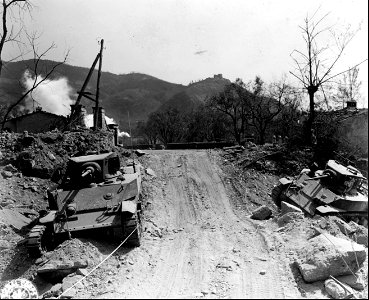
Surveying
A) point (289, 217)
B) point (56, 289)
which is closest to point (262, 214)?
point (289, 217)

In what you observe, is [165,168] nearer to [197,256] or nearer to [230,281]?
[197,256]

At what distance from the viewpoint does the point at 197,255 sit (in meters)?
9.47

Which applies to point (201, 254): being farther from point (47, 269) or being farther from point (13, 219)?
point (13, 219)

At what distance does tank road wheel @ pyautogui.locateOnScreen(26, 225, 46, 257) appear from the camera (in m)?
9.04

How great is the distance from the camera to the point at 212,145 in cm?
2653

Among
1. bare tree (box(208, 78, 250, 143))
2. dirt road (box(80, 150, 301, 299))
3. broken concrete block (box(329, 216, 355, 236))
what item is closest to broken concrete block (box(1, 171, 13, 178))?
dirt road (box(80, 150, 301, 299))

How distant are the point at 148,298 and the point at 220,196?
8.50 m

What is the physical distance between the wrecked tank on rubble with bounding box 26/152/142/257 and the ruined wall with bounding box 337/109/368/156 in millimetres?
12692

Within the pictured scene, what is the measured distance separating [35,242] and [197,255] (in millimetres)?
3773

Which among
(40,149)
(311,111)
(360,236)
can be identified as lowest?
(360,236)

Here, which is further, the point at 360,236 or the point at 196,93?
the point at 196,93

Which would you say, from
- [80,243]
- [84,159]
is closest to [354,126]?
[84,159]

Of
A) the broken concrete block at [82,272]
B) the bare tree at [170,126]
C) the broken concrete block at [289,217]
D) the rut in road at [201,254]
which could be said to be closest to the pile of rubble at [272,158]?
the rut in road at [201,254]

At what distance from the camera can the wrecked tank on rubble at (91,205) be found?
9695 millimetres
